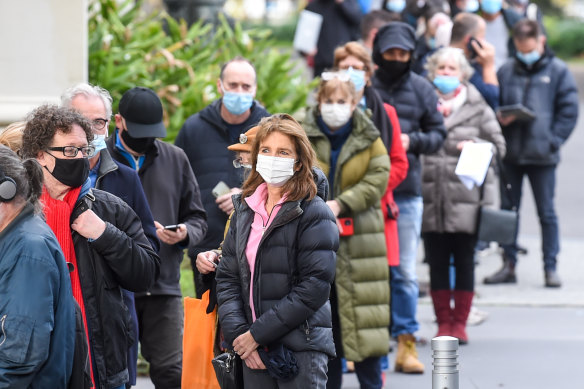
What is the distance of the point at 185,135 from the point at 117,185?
1.60 meters

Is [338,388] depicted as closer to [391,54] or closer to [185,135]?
→ [185,135]

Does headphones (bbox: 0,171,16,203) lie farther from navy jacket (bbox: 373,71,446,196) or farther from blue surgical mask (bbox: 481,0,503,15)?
blue surgical mask (bbox: 481,0,503,15)

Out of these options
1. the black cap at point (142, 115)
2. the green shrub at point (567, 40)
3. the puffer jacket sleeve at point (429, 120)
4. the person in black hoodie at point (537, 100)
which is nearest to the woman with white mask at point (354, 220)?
the puffer jacket sleeve at point (429, 120)

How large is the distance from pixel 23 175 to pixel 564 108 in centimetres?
698

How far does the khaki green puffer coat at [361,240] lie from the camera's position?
21.5 ft

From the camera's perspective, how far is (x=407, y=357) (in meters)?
7.56

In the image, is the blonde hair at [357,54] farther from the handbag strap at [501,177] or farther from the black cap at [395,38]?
the handbag strap at [501,177]

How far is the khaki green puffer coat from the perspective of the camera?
655cm

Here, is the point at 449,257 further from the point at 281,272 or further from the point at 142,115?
the point at 281,272

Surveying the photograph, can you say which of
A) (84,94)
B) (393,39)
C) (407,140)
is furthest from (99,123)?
(393,39)

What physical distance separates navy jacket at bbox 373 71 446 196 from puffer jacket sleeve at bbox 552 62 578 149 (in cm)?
248

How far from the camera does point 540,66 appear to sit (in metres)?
9.88

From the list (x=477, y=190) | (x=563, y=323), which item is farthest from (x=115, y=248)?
(x=563, y=323)

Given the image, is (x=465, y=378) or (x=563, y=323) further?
(x=563, y=323)
